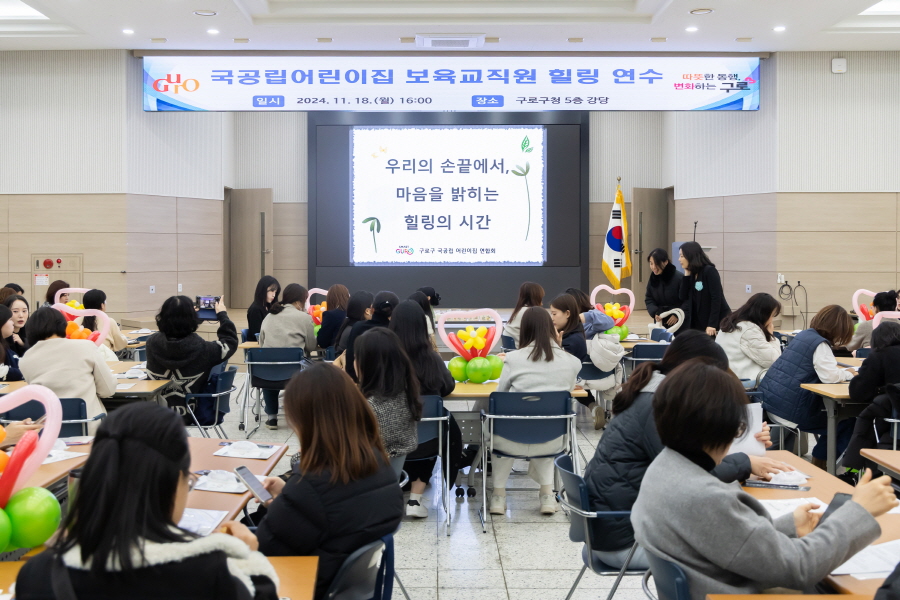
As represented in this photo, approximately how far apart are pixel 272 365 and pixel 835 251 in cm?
710

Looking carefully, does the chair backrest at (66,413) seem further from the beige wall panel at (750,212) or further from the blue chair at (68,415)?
the beige wall panel at (750,212)

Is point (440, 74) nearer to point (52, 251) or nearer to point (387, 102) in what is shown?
point (387, 102)

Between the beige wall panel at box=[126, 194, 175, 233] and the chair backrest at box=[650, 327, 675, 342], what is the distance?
6.51m

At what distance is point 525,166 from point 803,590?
31.2ft

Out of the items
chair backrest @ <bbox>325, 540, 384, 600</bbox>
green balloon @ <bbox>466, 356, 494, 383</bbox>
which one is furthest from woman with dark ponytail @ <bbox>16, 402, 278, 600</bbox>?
green balloon @ <bbox>466, 356, 494, 383</bbox>

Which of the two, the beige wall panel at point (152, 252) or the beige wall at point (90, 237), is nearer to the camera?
the beige wall at point (90, 237)

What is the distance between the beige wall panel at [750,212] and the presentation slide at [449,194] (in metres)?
2.53

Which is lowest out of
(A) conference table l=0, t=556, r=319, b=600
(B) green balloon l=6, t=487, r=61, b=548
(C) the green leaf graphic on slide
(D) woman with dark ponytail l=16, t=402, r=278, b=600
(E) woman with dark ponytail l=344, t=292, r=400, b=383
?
(A) conference table l=0, t=556, r=319, b=600

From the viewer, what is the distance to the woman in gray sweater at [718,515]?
1.81 m

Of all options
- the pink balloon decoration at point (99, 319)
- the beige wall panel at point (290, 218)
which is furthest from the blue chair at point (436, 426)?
the beige wall panel at point (290, 218)

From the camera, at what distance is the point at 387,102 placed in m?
8.85

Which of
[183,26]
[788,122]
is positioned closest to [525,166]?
[788,122]

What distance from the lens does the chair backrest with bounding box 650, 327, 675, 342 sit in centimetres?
678

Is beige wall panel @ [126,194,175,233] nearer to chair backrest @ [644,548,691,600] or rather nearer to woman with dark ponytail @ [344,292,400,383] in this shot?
woman with dark ponytail @ [344,292,400,383]
